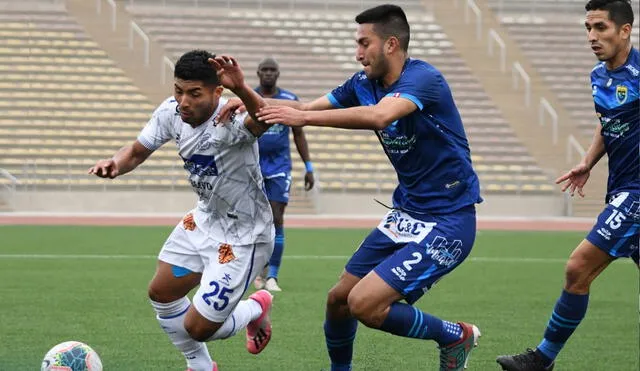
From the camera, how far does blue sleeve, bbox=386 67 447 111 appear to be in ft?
18.7

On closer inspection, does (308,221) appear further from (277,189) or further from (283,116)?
(283,116)

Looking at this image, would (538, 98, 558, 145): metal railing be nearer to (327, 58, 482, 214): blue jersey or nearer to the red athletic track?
the red athletic track

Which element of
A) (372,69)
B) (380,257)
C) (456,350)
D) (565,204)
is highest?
(372,69)

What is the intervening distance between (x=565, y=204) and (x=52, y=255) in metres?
14.0

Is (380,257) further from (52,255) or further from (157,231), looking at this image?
(157,231)

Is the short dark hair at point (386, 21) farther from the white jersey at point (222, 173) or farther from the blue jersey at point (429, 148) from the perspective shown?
the white jersey at point (222, 173)

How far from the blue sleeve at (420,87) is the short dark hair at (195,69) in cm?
Answer: 104

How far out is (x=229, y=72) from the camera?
5484 millimetres

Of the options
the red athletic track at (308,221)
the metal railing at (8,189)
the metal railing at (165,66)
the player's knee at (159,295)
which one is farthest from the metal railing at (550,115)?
the player's knee at (159,295)

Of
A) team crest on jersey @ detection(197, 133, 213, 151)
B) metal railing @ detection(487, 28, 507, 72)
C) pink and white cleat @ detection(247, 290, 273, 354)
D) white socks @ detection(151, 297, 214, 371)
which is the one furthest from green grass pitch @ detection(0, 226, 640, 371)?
metal railing @ detection(487, 28, 507, 72)

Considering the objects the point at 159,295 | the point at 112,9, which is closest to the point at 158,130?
the point at 159,295

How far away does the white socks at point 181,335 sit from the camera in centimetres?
631

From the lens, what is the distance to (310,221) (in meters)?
21.8

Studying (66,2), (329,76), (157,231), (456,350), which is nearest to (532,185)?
(329,76)
